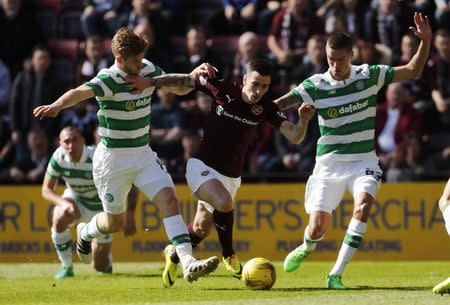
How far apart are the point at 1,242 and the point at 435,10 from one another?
7.60m

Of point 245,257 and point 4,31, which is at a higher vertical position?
point 4,31

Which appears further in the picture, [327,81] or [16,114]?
[16,114]

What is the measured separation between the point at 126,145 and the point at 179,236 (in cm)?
110

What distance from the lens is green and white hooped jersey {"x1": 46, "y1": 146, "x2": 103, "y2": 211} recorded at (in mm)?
13370

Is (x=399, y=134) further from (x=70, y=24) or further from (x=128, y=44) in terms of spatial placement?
(x=128, y=44)

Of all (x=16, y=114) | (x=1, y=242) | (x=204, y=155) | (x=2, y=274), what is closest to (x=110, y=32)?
(x=16, y=114)

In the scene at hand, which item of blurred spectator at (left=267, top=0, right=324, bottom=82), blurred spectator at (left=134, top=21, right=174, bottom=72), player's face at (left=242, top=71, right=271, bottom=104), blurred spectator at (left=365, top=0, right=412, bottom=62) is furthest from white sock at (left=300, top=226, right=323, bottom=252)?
blurred spectator at (left=134, top=21, right=174, bottom=72)

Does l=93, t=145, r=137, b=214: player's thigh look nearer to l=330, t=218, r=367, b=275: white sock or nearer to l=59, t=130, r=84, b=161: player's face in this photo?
l=330, t=218, r=367, b=275: white sock

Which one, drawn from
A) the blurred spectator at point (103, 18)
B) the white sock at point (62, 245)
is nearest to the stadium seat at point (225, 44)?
the blurred spectator at point (103, 18)

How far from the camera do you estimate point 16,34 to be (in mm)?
18406

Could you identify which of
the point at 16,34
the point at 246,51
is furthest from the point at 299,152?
A: the point at 16,34

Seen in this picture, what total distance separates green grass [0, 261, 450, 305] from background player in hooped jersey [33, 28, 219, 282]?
2.00 feet

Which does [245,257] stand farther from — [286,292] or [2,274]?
[286,292]

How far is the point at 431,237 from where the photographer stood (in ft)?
51.2
